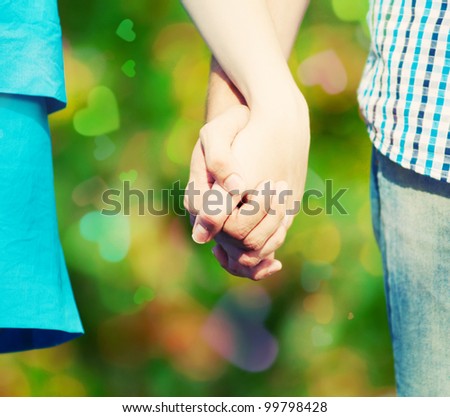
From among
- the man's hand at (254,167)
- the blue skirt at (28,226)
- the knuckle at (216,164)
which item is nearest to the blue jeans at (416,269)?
the man's hand at (254,167)

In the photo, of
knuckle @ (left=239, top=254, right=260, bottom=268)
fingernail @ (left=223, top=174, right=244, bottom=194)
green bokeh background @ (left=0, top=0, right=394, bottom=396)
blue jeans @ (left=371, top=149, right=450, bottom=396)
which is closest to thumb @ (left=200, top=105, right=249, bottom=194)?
fingernail @ (left=223, top=174, right=244, bottom=194)

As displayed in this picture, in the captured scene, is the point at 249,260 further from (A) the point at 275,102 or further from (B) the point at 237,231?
(A) the point at 275,102

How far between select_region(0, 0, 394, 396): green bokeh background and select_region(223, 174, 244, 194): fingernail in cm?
94

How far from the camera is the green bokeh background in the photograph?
1.68 m

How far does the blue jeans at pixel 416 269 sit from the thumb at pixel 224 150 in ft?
0.69

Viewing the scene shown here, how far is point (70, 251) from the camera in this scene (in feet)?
5.55

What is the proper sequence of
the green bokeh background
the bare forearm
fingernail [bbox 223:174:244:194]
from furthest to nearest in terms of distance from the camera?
the green bokeh background < the bare forearm < fingernail [bbox 223:174:244:194]

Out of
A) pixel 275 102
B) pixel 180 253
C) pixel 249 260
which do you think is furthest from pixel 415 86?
pixel 180 253

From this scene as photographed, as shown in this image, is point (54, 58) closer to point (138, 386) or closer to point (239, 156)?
point (239, 156)

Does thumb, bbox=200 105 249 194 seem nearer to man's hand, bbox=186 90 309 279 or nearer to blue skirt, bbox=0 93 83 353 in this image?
man's hand, bbox=186 90 309 279

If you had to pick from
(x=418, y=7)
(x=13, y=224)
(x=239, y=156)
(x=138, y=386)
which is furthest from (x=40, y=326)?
(x=138, y=386)

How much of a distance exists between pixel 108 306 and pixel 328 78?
76 cm

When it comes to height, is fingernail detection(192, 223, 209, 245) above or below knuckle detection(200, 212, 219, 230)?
below

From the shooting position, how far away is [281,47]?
879 mm
